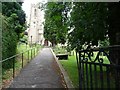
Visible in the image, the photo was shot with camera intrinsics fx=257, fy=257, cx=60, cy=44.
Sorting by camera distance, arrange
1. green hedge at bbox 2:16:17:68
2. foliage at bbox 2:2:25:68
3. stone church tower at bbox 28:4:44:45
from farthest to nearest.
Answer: stone church tower at bbox 28:4:44:45 → foliage at bbox 2:2:25:68 → green hedge at bbox 2:16:17:68

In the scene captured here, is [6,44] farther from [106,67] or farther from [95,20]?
[106,67]

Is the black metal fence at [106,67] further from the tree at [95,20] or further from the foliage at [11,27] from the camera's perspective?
the foliage at [11,27]

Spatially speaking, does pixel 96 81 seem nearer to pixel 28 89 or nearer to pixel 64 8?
pixel 28 89

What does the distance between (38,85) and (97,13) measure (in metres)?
3.42

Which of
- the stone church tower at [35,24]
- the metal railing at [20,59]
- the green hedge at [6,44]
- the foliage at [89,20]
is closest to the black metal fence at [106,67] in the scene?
the foliage at [89,20]

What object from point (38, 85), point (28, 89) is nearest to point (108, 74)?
point (28, 89)

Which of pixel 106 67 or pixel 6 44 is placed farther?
pixel 6 44

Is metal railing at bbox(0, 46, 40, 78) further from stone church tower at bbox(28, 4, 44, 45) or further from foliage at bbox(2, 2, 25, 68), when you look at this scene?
stone church tower at bbox(28, 4, 44, 45)

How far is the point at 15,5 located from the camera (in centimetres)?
2247

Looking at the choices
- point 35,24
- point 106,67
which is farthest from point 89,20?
point 35,24

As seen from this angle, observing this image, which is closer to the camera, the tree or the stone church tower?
the tree

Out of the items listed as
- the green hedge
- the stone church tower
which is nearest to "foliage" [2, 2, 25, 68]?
the green hedge

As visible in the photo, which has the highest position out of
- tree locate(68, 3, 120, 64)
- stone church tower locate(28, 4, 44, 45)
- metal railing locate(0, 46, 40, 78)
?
stone church tower locate(28, 4, 44, 45)

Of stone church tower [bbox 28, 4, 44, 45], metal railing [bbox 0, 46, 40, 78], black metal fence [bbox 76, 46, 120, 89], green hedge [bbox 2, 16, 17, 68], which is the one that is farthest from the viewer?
stone church tower [bbox 28, 4, 44, 45]
